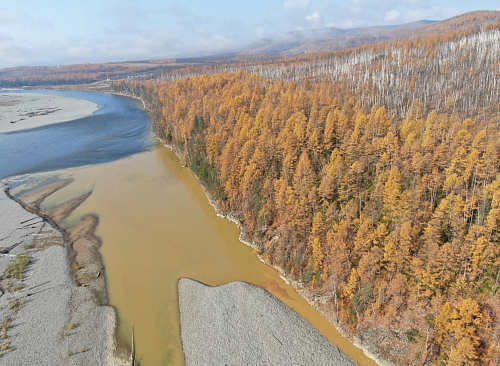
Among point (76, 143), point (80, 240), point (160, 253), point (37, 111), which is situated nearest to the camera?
point (160, 253)

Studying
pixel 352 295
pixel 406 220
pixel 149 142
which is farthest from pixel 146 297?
pixel 149 142

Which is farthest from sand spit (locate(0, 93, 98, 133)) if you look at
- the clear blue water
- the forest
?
the forest

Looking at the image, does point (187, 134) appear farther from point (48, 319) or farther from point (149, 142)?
point (48, 319)

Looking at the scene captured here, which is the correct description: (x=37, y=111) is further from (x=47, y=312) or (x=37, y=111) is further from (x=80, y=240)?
(x=47, y=312)

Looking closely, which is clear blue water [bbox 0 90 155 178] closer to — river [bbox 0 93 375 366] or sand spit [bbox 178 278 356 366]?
river [bbox 0 93 375 366]

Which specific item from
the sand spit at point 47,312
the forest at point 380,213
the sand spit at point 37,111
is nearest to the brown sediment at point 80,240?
the sand spit at point 47,312

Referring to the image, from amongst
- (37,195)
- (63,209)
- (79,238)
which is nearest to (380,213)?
(79,238)
